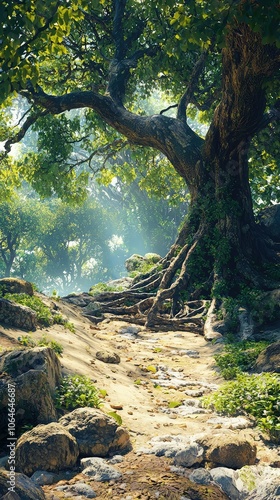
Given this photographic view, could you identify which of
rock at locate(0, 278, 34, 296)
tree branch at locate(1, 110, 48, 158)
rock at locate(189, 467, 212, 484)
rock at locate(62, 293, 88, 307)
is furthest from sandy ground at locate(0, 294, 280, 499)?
tree branch at locate(1, 110, 48, 158)

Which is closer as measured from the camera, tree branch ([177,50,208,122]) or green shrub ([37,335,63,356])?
green shrub ([37,335,63,356])

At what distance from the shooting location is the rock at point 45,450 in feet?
15.4

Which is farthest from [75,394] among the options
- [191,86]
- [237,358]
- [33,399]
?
[191,86]

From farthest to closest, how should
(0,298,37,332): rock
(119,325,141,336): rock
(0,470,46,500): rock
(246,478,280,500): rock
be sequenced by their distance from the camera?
1. (119,325,141,336): rock
2. (0,298,37,332): rock
3. (246,478,280,500): rock
4. (0,470,46,500): rock

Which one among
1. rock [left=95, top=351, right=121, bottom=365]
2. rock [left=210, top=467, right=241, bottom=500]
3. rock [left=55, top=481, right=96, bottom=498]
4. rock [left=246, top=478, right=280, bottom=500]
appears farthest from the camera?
rock [left=95, top=351, right=121, bottom=365]

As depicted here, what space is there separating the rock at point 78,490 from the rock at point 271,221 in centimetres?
1499

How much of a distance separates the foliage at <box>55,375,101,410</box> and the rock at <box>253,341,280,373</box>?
2924mm

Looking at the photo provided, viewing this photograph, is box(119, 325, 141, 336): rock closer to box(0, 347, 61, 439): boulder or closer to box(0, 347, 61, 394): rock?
box(0, 347, 61, 394): rock

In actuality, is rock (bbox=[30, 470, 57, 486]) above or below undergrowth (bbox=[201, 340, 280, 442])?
below

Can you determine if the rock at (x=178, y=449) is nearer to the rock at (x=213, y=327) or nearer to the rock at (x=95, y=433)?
the rock at (x=95, y=433)

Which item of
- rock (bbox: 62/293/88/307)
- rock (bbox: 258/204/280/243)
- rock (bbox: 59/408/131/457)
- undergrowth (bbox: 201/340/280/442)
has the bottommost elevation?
rock (bbox: 59/408/131/457)

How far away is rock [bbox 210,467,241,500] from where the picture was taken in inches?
172

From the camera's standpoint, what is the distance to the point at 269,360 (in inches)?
332

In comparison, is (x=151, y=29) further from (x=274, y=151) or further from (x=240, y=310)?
(x=240, y=310)
